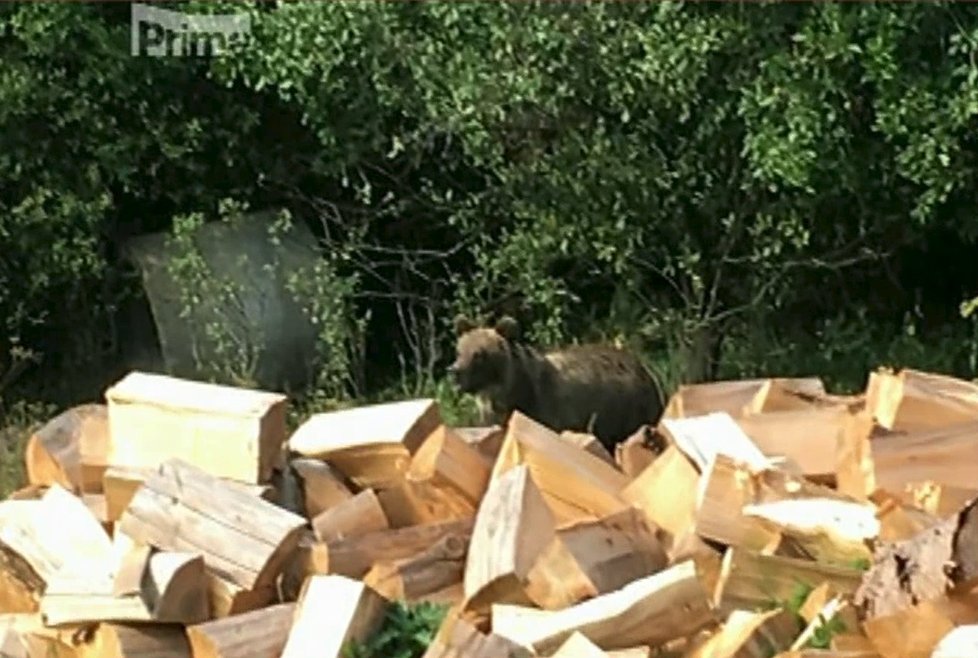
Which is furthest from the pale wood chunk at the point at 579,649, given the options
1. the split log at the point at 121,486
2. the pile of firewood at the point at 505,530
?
the split log at the point at 121,486

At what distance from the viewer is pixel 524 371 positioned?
8.26 meters

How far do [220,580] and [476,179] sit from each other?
465 cm

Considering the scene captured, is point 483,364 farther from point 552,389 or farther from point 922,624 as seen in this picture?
point 922,624

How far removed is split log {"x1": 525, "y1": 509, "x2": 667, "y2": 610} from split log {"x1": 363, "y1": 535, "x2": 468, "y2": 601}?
253mm

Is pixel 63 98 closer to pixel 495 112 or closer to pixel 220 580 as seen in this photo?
pixel 495 112

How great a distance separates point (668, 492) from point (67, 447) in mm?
1633

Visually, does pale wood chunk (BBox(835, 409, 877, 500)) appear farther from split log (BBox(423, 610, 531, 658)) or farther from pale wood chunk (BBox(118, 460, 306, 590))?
pale wood chunk (BBox(118, 460, 306, 590))

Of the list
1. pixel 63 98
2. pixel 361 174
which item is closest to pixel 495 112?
pixel 361 174

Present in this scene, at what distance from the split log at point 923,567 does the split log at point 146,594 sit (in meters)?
1.49

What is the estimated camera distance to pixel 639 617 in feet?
15.7

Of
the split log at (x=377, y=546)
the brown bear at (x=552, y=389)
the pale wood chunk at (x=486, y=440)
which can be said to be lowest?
the brown bear at (x=552, y=389)

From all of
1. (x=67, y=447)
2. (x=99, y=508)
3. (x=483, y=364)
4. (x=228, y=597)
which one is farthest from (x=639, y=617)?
(x=483, y=364)

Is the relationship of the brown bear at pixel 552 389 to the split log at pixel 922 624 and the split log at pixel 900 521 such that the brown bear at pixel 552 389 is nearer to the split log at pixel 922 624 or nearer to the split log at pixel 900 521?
the split log at pixel 900 521

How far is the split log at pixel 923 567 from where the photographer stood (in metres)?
4.38
